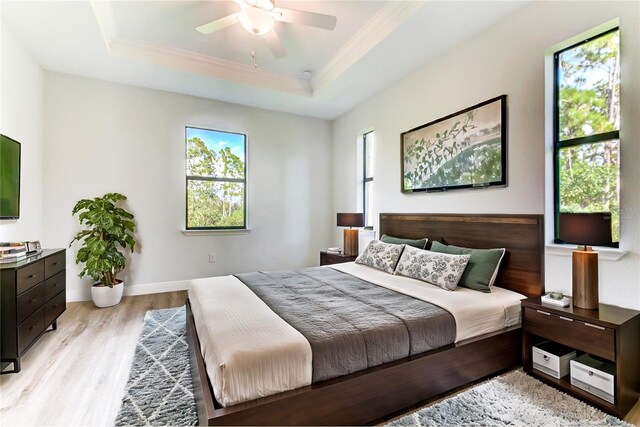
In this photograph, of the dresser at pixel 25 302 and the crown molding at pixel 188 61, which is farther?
the crown molding at pixel 188 61

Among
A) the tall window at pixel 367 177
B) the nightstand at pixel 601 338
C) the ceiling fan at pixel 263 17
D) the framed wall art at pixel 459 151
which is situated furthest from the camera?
the tall window at pixel 367 177

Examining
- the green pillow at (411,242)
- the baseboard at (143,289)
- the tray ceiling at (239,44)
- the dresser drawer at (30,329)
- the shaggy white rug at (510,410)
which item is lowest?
the shaggy white rug at (510,410)

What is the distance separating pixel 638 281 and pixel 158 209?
4.89 meters

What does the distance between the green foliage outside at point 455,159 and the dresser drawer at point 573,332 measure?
4.05 feet

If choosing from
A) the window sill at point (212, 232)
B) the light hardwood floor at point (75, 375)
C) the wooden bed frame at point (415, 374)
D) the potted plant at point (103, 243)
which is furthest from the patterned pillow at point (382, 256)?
the potted plant at point (103, 243)

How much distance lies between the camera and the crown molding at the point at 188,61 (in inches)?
114

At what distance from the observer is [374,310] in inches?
76.5

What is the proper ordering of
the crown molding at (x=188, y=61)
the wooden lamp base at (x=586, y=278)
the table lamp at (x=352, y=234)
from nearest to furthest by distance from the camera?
the wooden lamp base at (x=586, y=278)
the crown molding at (x=188, y=61)
the table lamp at (x=352, y=234)

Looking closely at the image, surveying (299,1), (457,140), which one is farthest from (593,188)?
(299,1)

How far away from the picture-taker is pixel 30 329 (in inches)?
88.1

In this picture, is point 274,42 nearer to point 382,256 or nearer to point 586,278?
point 382,256

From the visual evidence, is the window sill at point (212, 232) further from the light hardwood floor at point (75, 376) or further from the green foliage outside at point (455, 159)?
the green foliage outside at point (455, 159)

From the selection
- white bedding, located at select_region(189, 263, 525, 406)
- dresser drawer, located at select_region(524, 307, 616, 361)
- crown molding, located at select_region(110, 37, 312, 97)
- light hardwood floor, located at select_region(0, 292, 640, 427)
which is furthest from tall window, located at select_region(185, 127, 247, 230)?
dresser drawer, located at select_region(524, 307, 616, 361)

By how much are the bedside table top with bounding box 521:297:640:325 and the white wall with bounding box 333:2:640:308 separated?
0.13 m
